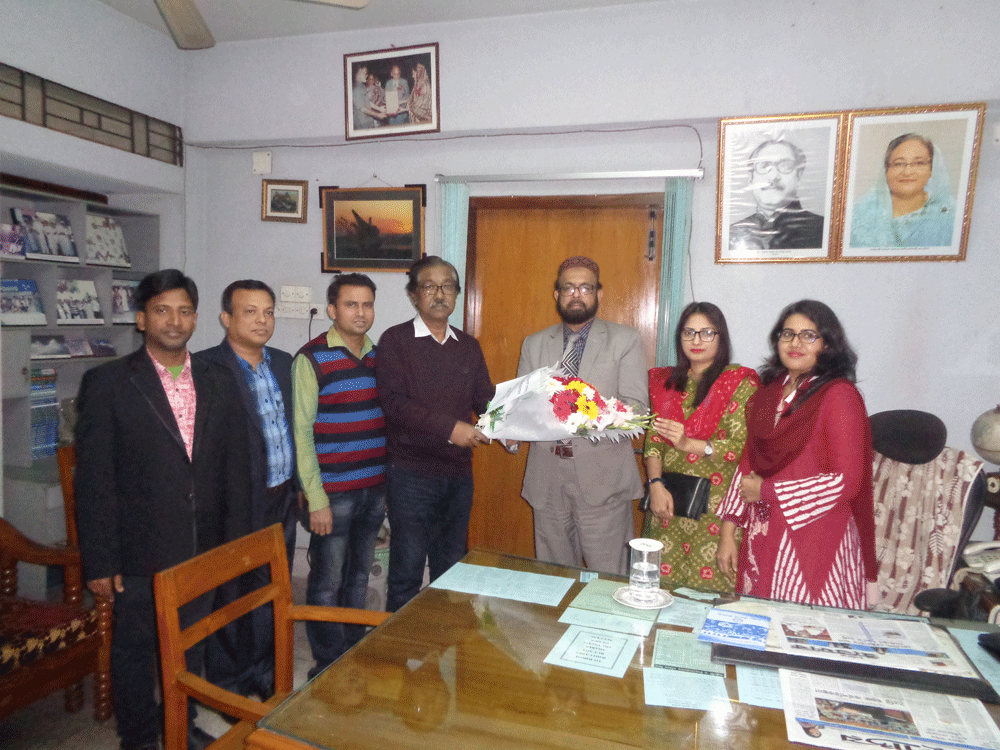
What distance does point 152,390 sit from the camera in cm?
197

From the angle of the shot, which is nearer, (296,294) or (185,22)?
(185,22)

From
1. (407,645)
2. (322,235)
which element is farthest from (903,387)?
(322,235)

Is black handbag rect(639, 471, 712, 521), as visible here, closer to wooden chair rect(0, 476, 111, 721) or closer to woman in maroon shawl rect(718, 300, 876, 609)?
woman in maroon shawl rect(718, 300, 876, 609)

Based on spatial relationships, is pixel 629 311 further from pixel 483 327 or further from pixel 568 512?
pixel 568 512

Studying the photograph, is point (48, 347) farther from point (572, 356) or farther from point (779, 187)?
point (779, 187)

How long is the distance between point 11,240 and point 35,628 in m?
2.34

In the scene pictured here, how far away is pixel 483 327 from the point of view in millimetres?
3807

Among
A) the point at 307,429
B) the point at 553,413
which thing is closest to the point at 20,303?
the point at 307,429

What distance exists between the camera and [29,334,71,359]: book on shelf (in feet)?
11.8

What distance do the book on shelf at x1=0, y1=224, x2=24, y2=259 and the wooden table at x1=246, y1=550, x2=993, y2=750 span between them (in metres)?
3.34

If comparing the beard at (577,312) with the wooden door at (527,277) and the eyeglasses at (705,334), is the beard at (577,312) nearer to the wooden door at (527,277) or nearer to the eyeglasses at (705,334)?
the eyeglasses at (705,334)

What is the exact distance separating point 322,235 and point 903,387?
3.43m

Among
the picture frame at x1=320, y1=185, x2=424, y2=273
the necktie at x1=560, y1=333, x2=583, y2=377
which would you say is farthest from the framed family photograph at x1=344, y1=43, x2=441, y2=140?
the necktie at x1=560, y1=333, x2=583, y2=377

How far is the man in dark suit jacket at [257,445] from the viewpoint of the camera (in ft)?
7.57
